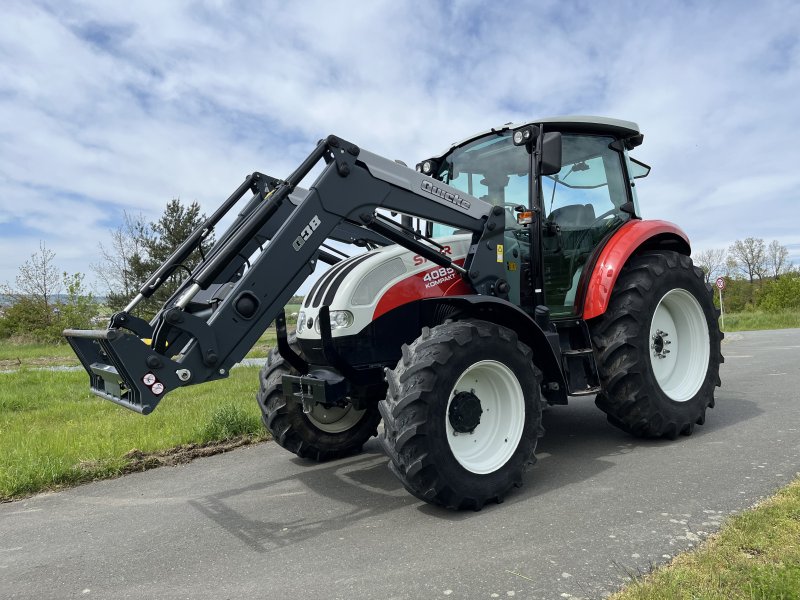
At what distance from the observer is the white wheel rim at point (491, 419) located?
4.01 metres

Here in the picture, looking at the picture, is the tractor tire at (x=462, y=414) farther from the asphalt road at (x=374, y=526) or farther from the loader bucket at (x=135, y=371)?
the loader bucket at (x=135, y=371)

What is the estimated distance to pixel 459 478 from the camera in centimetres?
369

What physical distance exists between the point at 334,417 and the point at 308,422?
30 cm

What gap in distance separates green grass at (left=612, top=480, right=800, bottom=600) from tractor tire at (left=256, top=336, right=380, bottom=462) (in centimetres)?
306

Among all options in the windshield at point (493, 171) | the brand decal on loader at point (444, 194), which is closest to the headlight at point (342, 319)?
the brand decal on loader at point (444, 194)

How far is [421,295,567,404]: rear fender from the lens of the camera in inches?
163

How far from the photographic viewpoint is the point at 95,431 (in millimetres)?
6566

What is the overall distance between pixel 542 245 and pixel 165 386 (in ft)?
10.6

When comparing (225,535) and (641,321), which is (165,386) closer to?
(225,535)

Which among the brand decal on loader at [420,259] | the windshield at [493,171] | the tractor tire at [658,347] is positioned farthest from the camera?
the windshield at [493,171]

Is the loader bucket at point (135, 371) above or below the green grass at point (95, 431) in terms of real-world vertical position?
above

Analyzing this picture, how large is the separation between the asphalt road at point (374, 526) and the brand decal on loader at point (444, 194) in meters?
2.15

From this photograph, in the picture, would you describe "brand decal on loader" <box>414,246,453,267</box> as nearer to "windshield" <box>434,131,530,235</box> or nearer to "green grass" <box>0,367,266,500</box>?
"windshield" <box>434,131,530,235</box>

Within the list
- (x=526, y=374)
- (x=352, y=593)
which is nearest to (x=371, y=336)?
(x=526, y=374)
